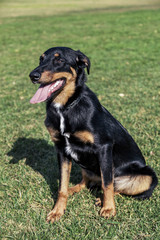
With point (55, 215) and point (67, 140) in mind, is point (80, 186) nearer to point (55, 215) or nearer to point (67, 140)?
point (55, 215)

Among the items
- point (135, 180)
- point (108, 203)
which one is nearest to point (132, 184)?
point (135, 180)

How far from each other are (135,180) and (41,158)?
5.30ft

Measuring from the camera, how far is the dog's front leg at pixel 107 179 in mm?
2812

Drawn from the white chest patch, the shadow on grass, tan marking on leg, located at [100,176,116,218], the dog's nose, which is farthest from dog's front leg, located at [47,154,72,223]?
the dog's nose

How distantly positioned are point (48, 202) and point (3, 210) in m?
0.51

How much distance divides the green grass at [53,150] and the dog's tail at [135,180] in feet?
0.35

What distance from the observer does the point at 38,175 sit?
11.9 ft

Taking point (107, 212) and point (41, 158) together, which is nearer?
point (107, 212)

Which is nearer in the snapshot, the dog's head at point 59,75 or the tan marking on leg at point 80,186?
the dog's head at point 59,75

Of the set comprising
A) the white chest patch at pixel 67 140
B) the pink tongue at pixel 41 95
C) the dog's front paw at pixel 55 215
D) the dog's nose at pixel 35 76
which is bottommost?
the dog's front paw at pixel 55 215

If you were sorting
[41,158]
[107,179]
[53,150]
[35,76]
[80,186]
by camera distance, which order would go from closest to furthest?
[35,76], [107,179], [80,186], [41,158], [53,150]

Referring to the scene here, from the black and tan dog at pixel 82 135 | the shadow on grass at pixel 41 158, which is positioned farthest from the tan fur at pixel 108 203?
the shadow on grass at pixel 41 158

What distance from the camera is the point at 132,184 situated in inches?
121

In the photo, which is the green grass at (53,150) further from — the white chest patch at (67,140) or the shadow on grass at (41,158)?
the white chest patch at (67,140)
